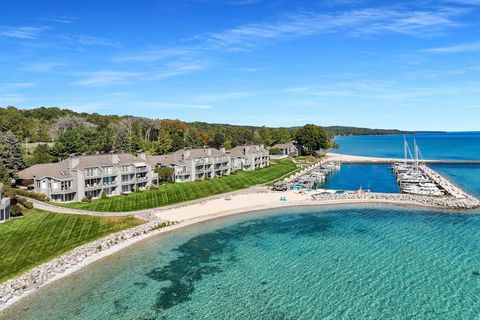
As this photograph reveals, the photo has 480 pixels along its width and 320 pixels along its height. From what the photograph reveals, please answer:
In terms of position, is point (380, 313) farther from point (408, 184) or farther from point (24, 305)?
point (408, 184)

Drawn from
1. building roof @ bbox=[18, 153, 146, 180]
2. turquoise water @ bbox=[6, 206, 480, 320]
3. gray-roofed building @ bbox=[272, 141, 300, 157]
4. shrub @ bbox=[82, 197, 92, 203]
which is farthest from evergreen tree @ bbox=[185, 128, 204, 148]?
turquoise water @ bbox=[6, 206, 480, 320]

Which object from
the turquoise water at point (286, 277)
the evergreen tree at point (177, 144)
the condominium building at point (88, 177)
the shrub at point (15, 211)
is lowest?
the turquoise water at point (286, 277)

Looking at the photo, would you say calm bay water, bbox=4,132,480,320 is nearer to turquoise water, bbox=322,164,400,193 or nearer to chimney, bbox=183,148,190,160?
turquoise water, bbox=322,164,400,193

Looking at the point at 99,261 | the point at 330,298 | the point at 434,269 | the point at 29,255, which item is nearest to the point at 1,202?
the point at 29,255

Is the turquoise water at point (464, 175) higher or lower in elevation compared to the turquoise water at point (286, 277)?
higher

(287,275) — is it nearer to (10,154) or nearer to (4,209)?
(4,209)

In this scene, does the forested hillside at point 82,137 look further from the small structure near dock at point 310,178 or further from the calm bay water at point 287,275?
the calm bay water at point 287,275

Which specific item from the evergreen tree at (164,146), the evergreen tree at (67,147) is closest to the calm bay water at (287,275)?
the evergreen tree at (67,147)

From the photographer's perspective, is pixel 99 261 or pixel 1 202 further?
pixel 1 202
